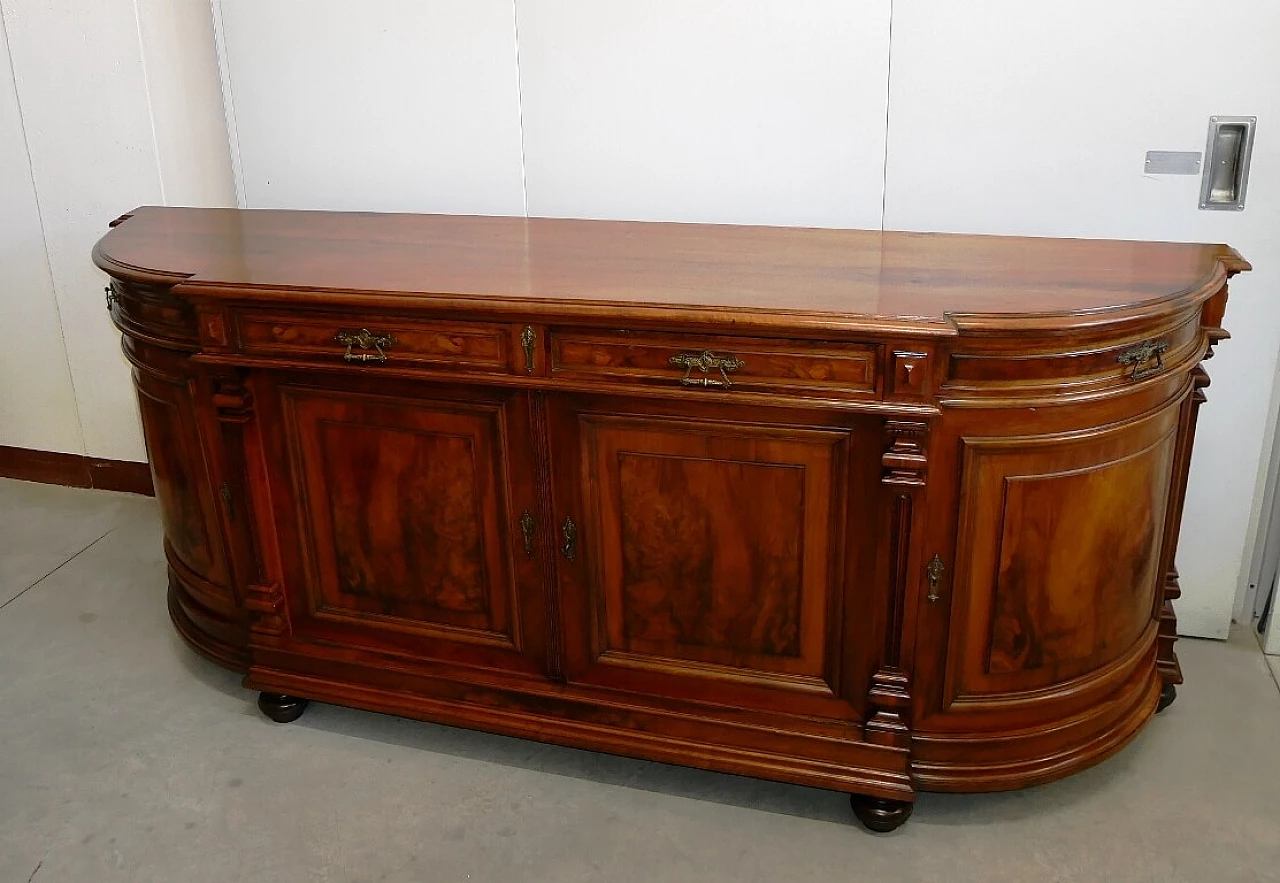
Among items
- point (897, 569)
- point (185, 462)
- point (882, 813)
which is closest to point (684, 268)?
point (897, 569)

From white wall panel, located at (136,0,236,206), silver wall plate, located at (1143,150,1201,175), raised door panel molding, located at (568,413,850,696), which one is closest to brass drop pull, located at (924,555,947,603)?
raised door panel molding, located at (568,413,850,696)

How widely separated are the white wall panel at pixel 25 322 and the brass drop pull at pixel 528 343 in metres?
2.31

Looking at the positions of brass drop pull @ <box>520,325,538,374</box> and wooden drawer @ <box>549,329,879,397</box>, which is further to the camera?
brass drop pull @ <box>520,325,538,374</box>

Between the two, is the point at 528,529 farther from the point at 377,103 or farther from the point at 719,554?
the point at 377,103

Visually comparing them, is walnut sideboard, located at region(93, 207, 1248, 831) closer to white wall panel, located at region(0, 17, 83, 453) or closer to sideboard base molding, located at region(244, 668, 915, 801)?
sideboard base molding, located at region(244, 668, 915, 801)

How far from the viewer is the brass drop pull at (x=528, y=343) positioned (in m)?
2.20

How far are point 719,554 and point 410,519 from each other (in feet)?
→ 2.25

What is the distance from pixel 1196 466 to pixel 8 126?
360cm

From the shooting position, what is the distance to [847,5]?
8.79ft

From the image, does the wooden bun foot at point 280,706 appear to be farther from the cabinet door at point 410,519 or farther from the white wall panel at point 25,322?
the white wall panel at point 25,322

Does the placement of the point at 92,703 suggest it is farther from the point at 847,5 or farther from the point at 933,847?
the point at 847,5

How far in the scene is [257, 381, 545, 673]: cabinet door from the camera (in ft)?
7.77

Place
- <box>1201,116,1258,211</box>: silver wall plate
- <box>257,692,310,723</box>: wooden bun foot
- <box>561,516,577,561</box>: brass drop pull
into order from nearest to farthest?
<box>561,516,577,561</box>: brass drop pull < <box>1201,116,1258,211</box>: silver wall plate < <box>257,692,310,723</box>: wooden bun foot

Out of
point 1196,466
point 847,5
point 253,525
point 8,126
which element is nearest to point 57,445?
point 8,126
